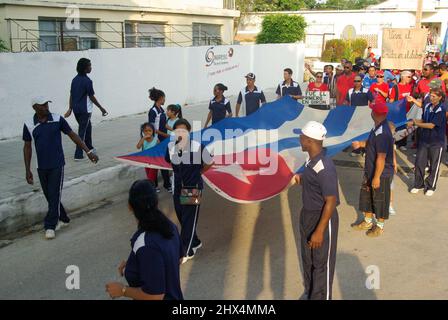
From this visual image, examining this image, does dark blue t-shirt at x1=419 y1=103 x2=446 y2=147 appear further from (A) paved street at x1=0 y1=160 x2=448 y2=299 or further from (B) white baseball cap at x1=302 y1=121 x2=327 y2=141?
(B) white baseball cap at x1=302 y1=121 x2=327 y2=141

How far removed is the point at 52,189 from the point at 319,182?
143 inches

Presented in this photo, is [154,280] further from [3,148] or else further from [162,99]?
[3,148]

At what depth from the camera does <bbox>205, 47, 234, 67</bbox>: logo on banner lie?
17.5m

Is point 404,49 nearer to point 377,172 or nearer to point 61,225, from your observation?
point 377,172

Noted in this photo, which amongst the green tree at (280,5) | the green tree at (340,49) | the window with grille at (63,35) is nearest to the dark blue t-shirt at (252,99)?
the window with grille at (63,35)

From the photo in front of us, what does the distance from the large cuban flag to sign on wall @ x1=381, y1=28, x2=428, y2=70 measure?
8.54 feet

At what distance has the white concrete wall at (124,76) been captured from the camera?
1042 centimetres

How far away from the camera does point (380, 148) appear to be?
600 cm

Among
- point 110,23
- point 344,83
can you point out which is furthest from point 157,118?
point 110,23

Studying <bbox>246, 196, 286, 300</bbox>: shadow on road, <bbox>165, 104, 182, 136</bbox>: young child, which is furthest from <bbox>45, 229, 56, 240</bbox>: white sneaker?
<bbox>246, 196, 286, 300</bbox>: shadow on road

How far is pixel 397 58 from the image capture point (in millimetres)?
11219

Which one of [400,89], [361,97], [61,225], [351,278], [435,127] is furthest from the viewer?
[400,89]

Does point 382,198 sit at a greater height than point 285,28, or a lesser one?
lesser
